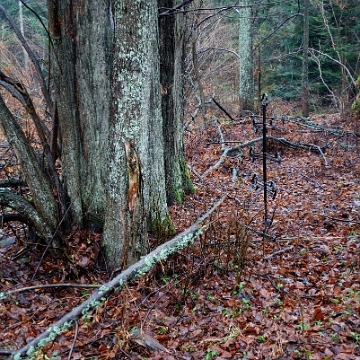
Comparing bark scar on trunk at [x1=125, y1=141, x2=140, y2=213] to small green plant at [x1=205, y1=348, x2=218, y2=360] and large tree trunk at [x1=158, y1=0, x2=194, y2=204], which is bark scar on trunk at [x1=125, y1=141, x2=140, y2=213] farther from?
large tree trunk at [x1=158, y1=0, x2=194, y2=204]

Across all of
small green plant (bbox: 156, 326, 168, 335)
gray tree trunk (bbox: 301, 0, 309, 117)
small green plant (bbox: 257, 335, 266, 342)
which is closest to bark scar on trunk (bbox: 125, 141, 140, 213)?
small green plant (bbox: 156, 326, 168, 335)

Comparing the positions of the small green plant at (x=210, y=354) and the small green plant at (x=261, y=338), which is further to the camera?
the small green plant at (x=261, y=338)

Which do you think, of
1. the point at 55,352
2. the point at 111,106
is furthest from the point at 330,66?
the point at 55,352

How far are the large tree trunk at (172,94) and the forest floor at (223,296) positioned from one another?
0.46 m

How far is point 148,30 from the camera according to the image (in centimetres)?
379

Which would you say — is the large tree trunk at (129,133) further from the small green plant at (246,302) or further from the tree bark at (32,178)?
the small green plant at (246,302)

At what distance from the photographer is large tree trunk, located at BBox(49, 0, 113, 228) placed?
4316 millimetres

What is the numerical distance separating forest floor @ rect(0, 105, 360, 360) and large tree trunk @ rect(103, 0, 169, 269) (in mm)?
447

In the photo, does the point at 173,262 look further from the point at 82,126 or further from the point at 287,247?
the point at 82,126

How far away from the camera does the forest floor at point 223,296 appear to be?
3277 mm

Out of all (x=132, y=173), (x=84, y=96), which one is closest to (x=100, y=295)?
(x=132, y=173)

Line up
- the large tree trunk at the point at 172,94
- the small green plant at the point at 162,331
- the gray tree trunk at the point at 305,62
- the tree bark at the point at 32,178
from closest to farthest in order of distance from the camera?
the small green plant at the point at 162,331
the tree bark at the point at 32,178
the large tree trunk at the point at 172,94
the gray tree trunk at the point at 305,62

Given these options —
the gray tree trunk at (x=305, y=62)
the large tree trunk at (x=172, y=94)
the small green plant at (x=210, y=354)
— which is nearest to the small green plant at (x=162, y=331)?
the small green plant at (x=210, y=354)

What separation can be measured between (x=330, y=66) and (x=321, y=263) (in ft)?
60.8
